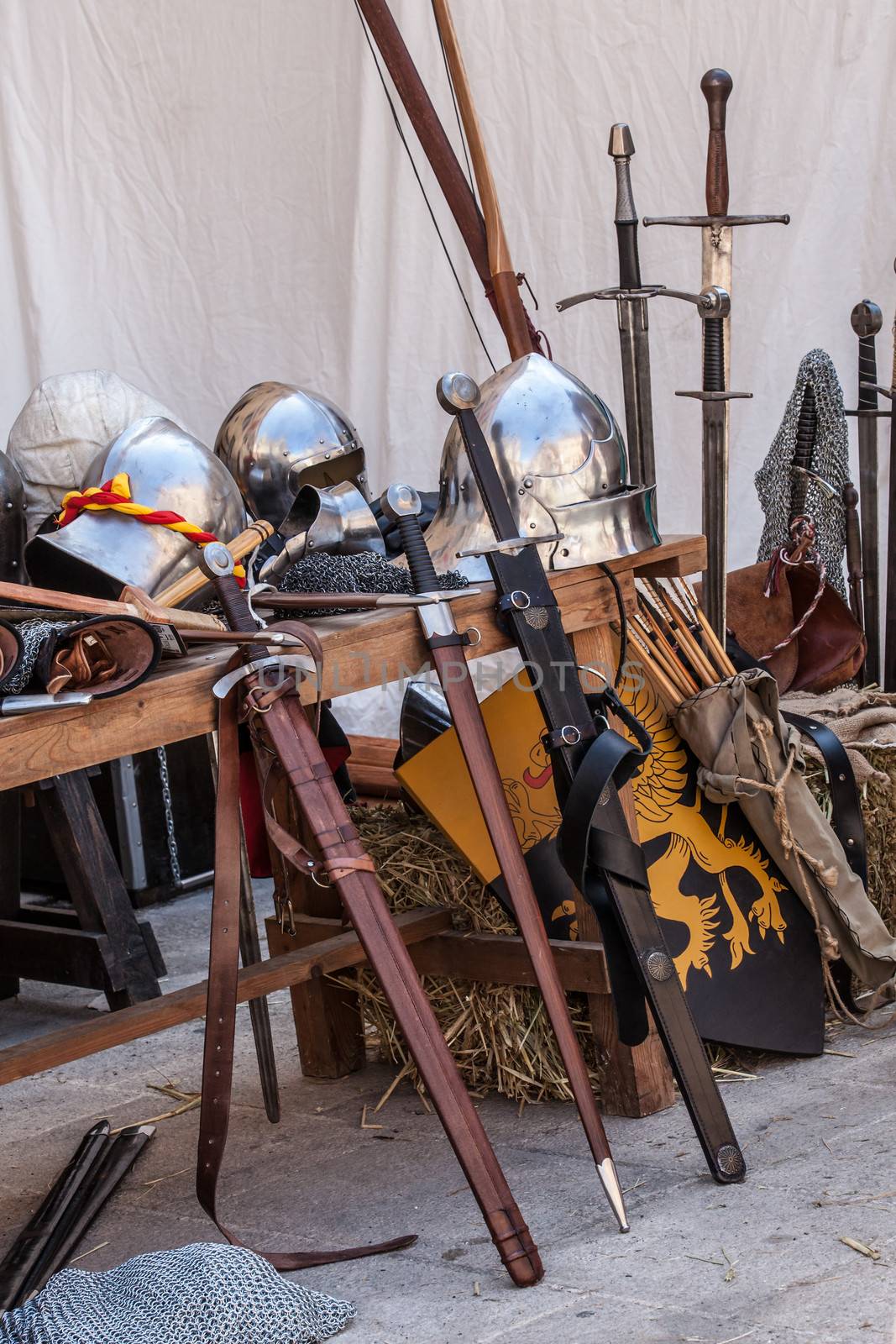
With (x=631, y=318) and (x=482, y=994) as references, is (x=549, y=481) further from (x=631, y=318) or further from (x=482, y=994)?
(x=482, y=994)

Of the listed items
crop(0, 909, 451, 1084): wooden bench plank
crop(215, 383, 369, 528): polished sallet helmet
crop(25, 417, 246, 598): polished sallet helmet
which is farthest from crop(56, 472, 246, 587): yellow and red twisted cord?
crop(215, 383, 369, 528): polished sallet helmet

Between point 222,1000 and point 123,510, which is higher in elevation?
point 123,510

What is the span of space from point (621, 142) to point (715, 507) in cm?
71

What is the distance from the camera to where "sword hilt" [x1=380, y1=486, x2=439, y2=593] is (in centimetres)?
205

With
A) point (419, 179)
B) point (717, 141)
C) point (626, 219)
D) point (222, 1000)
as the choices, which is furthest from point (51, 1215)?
point (419, 179)

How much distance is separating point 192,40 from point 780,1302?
11.7ft

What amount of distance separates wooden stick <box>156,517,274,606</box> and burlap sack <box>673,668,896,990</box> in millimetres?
861

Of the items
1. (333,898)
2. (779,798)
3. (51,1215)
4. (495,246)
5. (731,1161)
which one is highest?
(495,246)

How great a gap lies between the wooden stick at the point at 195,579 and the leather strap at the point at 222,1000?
0.29 meters

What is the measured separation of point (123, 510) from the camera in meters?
2.25

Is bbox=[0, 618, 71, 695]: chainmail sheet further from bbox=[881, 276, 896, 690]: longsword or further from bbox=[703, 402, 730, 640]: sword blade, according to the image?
bbox=[881, 276, 896, 690]: longsword

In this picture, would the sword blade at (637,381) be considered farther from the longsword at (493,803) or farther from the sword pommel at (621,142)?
the longsword at (493,803)

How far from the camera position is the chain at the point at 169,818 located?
13.1 ft

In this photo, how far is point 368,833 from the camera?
290 centimetres
